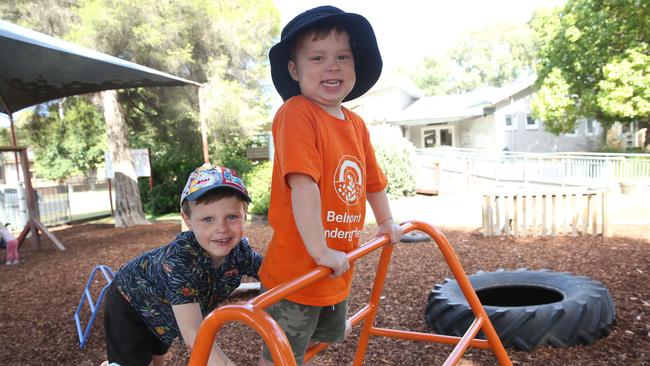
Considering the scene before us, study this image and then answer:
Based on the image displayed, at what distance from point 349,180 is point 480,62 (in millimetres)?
52459

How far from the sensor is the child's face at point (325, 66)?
5.06 ft

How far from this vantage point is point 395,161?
39.8 ft

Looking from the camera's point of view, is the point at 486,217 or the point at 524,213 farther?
the point at 486,217

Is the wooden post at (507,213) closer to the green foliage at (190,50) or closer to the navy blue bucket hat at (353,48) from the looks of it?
the navy blue bucket hat at (353,48)

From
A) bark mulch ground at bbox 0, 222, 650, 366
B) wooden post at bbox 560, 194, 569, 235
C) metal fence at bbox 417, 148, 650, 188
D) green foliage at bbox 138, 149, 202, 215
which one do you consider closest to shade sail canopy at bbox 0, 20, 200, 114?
bark mulch ground at bbox 0, 222, 650, 366

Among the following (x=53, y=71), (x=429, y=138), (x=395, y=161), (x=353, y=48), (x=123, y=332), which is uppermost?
(x=53, y=71)

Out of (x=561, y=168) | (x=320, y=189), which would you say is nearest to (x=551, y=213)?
(x=320, y=189)

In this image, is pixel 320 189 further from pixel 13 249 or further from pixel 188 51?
Answer: pixel 188 51

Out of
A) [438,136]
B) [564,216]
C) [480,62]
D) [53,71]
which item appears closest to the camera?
[53,71]

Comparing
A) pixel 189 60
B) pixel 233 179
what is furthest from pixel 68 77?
pixel 233 179

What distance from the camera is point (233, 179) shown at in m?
1.58

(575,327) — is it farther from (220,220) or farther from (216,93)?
(216,93)

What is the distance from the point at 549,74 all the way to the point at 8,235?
16.9 metres

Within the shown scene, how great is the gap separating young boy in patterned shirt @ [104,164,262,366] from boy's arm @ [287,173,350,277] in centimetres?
27
